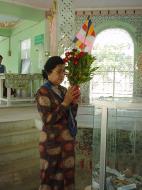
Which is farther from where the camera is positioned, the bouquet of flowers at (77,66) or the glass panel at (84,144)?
the glass panel at (84,144)

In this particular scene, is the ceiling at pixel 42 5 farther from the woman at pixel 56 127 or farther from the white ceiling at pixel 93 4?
the woman at pixel 56 127

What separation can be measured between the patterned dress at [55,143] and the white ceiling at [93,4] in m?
5.57

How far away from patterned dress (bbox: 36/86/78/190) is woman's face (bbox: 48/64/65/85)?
77mm

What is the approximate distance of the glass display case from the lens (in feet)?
6.43

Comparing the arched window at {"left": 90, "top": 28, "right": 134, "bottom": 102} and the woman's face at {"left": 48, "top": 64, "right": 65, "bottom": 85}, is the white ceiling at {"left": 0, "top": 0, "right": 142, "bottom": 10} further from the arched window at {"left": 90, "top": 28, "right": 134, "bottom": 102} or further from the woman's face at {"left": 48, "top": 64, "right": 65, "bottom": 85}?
the woman's face at {"left": 48, "top": 64, "right": 65, "bottom": 85}

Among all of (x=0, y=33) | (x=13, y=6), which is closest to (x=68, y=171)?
(x=13, y=6)

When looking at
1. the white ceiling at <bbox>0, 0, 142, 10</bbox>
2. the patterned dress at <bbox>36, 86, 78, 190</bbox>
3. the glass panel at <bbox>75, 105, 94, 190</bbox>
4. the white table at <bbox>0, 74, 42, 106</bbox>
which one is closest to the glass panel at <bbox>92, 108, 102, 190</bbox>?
the patterned dress at <bbox>36, 86, 78, 190</bbox>

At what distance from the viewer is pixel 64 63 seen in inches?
73.7

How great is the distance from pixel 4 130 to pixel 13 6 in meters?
3.71

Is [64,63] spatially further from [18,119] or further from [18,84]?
[18,84]

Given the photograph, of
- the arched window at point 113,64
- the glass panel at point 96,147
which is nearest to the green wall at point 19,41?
the arched window at point 113,64

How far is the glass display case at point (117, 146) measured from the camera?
1.96 m

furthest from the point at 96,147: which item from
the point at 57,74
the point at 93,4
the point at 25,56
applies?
the point at 25,56

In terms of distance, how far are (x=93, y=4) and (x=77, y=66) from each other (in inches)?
223
